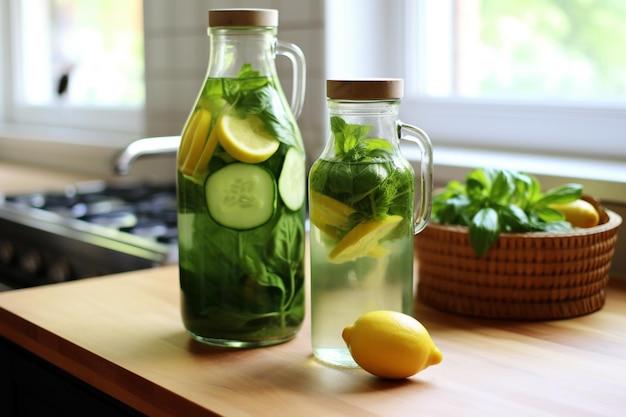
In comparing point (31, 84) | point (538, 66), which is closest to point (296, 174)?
point (538, 66)

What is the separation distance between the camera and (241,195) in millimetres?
945

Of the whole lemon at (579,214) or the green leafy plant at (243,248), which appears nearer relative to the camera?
the green leafy plant at (243,248)

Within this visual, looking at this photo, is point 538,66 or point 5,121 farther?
point 5,121

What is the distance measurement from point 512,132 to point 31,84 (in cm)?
204

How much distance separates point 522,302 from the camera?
3.62 feet

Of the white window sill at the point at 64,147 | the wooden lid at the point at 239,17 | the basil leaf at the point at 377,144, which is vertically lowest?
the white window sill at the point at 64,147

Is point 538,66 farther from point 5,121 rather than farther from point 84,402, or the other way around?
point 5,121

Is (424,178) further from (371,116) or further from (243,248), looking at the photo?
(243,248)

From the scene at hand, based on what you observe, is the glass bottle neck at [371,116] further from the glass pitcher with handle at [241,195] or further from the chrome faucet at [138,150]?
the chrome faucet at [138,150]

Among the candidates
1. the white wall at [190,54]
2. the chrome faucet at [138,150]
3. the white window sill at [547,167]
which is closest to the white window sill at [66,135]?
the white wall at [190,54]

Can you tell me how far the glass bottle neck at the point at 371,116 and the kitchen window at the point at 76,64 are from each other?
193cm

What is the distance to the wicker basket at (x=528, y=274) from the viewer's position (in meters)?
1.10

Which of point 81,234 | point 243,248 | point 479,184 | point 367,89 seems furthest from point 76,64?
point 367,89

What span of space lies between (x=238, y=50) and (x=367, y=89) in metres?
0.18
